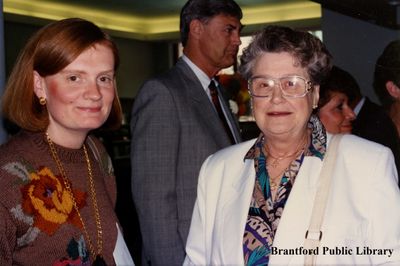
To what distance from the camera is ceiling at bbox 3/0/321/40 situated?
11.3 m

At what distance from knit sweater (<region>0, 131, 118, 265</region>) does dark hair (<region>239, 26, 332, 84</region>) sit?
2.43 ft

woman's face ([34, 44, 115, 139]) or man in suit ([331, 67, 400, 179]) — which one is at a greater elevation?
woman's face ([34, 44, 115, 139])

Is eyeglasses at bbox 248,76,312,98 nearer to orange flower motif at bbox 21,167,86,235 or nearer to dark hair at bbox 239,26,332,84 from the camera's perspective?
dark hair at bbox 239,26,332,84

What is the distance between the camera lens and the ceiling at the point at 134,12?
11.3 meters

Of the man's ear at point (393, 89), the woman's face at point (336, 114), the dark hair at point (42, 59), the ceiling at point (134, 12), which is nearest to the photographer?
the dark hair at point (42, 59)

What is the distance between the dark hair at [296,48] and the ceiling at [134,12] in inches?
375

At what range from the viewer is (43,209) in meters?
1.77

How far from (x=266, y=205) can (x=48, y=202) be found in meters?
0.73

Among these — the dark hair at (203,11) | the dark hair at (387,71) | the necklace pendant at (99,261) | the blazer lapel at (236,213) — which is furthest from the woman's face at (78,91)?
the dark hair at (387,71)

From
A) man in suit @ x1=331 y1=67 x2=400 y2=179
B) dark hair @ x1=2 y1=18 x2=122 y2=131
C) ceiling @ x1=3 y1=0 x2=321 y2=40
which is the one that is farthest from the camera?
ceiling @ x1=3 y1=0 x2=321 y2=40

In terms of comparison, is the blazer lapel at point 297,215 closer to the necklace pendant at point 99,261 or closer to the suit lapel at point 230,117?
the necklace pendant at point 99,261

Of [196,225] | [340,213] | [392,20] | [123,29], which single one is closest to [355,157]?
[340,213]

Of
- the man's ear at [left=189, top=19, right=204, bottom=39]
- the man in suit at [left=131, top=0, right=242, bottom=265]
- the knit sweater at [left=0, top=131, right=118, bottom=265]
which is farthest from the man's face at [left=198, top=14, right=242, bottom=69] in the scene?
the knit sweater at [left=0, top=131, right=118, bottom=265]

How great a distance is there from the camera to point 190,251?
208 cm
